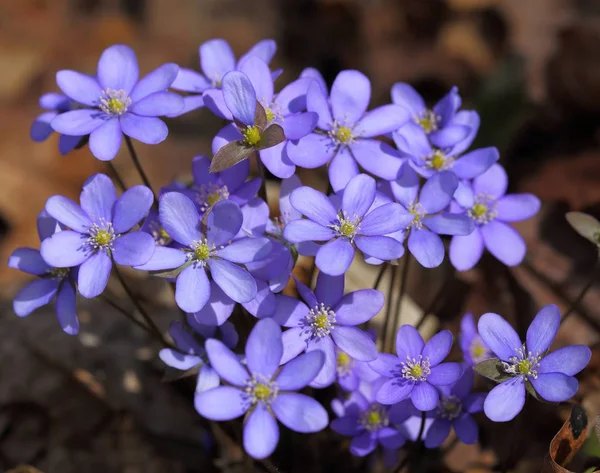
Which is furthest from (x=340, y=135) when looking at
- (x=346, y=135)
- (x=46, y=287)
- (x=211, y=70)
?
(x=46, y=287)

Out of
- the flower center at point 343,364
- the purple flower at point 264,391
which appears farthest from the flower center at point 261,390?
the flower center at point 343,364

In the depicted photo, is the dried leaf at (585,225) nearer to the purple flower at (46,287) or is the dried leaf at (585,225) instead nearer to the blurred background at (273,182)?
the blurred background at (273,182)

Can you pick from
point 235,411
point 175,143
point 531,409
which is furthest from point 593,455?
point 175,143

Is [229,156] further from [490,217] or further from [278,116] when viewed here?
[490,217]

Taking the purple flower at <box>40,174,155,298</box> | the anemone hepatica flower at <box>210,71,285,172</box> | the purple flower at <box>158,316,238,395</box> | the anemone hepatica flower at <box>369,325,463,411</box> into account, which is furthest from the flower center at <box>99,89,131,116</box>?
the anemone hepatica flower at <box>369,325,463,411</box>

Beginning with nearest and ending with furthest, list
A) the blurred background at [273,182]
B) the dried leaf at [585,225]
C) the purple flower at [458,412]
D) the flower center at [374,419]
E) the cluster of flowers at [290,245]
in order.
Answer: the cluster of flowers at [290,245] < the purple flower at [458,412] < the flower center at [374,419] < the dried leaf at [585,225] < the blurred background at [273,182]

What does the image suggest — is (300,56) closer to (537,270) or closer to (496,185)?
(537,270)

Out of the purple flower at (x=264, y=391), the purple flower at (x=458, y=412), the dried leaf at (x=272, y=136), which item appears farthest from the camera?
the purple flower at (x=458, y=412)
